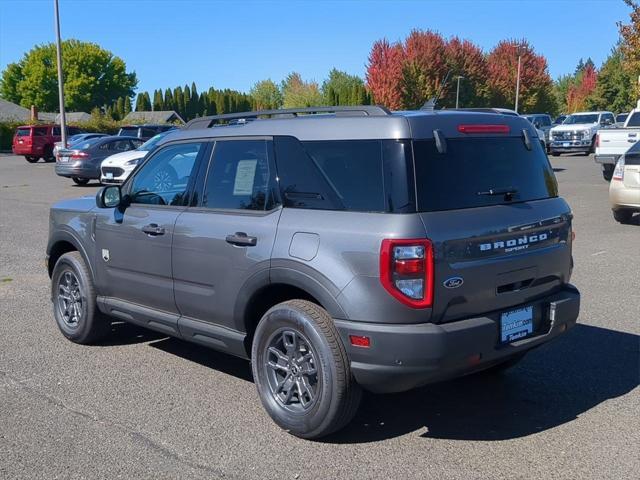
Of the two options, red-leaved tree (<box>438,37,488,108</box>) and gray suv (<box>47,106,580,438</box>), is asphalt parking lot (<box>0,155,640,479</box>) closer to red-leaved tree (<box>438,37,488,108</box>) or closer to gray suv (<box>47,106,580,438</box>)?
gray suv (<box>47,106,580,438</box>)

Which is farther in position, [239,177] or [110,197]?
[110,197]

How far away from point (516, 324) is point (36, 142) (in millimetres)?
36495

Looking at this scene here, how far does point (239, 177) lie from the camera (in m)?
4.69

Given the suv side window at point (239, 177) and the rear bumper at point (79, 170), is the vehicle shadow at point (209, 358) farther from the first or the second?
the rear bumper at point (79, 170)

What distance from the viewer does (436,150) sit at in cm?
392

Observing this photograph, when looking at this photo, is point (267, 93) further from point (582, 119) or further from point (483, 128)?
point (483, 128)

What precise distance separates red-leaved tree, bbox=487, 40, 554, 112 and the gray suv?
6328 cm

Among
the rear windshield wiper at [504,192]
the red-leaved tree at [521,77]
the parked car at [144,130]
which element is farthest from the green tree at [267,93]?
the rear windshield wiper at [504,192]

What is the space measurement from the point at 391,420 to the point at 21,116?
8369cm

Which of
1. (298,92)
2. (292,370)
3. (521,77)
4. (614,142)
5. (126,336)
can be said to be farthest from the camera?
(298,92)

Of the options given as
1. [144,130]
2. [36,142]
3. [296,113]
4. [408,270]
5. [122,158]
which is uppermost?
[144,130]

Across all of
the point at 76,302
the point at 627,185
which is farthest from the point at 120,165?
the point at 76,302

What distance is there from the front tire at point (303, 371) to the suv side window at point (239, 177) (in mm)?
758

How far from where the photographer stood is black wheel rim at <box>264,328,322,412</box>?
13.5 feet
